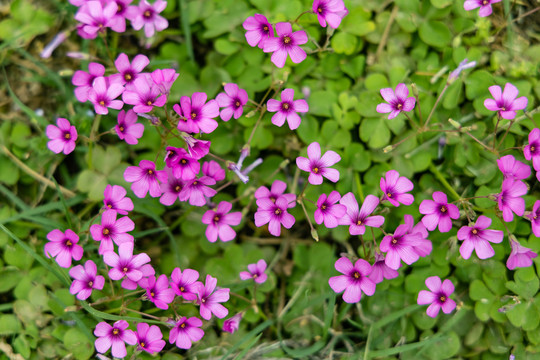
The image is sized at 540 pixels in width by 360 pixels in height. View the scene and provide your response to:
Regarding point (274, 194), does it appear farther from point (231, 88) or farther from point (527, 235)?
point (527, 235)

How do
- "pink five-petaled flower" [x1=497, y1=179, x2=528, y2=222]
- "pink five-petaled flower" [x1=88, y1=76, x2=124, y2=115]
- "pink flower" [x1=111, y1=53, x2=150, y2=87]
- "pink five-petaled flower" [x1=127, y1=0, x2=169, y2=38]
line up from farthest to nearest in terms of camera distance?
"pink five-petaled flower" [x1=127, y1=0, x2=169, y2=38] < "pink flower" [x1=111, y1=53, x2=150, y2=87] < "pink five-petaled flower" [x1=88, y1=76, x2=124, y2=115] < "pink five-petaled flower" [x1=497, y1=179, x2=528, y2=222]

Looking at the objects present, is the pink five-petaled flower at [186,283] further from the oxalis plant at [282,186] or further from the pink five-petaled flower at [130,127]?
the pink five-petaled flower at [130,127]

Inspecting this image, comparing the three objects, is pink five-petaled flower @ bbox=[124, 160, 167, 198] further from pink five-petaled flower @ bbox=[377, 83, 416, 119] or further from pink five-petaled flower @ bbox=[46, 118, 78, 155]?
pink five-petaled flower @ bbox=[377, 83, 416, 119]

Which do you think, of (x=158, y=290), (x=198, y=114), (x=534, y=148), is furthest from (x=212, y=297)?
(x=534, y=148)

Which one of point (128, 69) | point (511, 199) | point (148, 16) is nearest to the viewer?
point (511, 199)

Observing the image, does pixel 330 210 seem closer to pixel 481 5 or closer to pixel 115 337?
pixel 115 337

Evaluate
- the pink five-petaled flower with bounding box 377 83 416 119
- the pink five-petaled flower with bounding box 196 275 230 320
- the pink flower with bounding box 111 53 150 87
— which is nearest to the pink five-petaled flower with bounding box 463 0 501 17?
the pink five-petaled flower with bounding box 377 83 416 119

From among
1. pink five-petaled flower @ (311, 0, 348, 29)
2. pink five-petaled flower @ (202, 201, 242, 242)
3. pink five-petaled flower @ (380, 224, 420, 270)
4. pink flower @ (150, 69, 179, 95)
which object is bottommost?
pink five-petaled flower @ (202, 201, 242, 242)

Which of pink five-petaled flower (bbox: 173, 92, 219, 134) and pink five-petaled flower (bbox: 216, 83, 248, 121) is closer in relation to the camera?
pink five-petaled flower (bbox: 173, 92, 219, 134)
